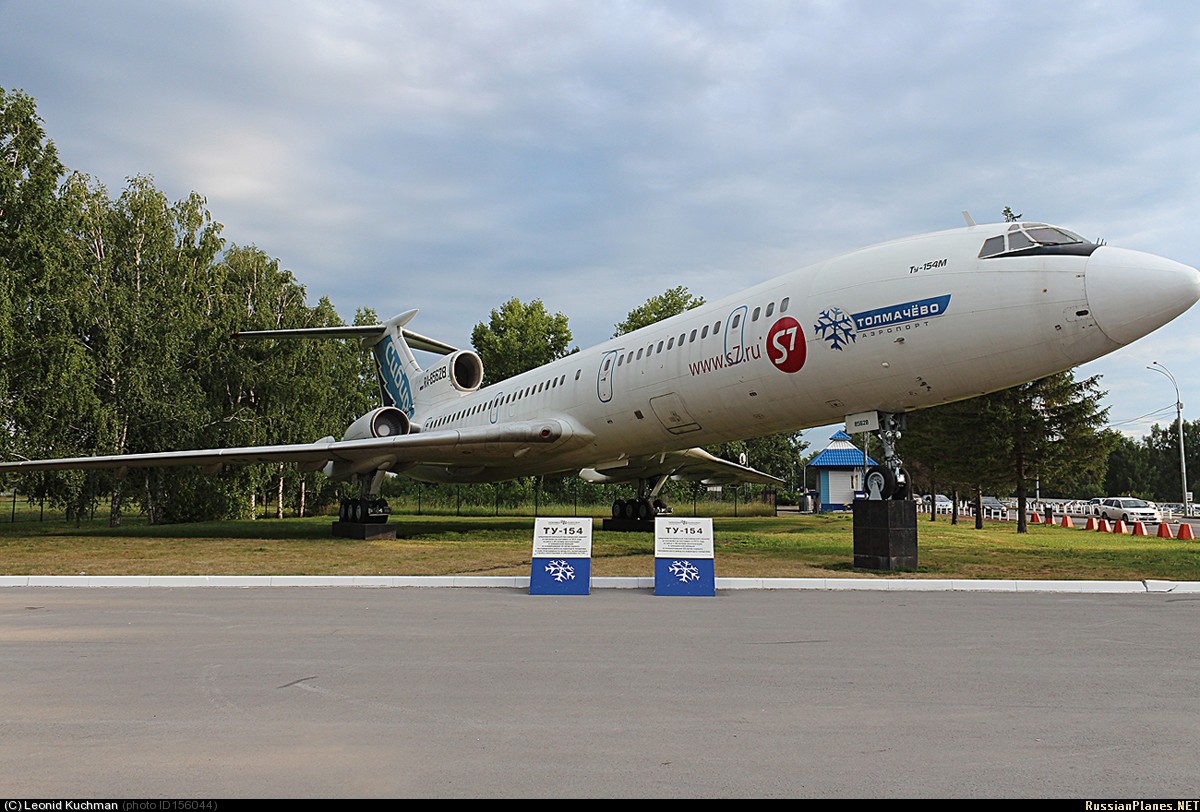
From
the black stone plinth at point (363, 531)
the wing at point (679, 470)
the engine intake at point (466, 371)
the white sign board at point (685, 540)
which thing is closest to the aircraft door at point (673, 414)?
the wing at point (679, 470)

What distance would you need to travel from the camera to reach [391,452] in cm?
1911

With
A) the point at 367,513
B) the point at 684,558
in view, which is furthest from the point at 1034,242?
the point at 367,513

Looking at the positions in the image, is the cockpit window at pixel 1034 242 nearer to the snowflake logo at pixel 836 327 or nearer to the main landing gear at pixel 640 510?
the snowflake logo at pixel 836 327

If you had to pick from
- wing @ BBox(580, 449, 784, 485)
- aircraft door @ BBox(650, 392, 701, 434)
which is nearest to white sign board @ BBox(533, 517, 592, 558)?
aircraft door @ BBox(650, 392, 701, 434)

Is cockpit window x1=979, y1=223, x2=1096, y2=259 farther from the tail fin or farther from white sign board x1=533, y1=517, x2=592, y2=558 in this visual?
the tail fin

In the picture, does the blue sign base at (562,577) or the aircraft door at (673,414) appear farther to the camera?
the aircraft door at (673,414)

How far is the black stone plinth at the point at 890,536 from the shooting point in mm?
11383

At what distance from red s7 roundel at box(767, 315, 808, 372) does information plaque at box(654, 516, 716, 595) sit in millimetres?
3549

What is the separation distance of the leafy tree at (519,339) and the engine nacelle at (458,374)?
93.0ft

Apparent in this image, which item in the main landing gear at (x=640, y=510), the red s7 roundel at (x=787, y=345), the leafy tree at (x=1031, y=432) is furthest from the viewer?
the leafy tree at (x=1031, y=432)

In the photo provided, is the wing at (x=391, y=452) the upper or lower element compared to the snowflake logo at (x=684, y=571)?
upper

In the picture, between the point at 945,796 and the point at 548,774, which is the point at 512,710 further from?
the point at 945,796

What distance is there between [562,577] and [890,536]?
489 cm

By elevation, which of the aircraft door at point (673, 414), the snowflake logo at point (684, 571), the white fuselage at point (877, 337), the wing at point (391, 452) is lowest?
the snowflake logo at point (684, 571)
